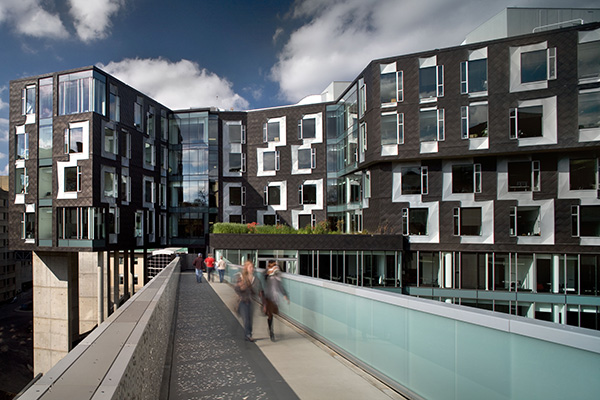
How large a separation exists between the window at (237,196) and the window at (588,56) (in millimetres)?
28637

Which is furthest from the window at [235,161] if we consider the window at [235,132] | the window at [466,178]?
the window at [466,178]

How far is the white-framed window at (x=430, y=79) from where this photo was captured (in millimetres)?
27148

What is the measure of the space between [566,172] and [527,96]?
5.49 m

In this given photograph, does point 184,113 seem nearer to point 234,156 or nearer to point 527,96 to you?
point 234,156

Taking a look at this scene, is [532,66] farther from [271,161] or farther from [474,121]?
[271,161]

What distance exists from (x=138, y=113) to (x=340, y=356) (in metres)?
33.6

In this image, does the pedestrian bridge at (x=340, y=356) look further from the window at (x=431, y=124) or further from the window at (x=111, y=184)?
the window at (x=111, y=184)

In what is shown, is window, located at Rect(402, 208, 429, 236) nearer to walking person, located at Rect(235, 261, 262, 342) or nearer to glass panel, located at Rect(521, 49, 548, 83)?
glass panel, located at Rect(521, 49, 548, 83)

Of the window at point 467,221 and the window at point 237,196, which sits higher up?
the window at point 237,196


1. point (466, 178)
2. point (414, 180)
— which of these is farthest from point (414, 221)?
point (466, 178)

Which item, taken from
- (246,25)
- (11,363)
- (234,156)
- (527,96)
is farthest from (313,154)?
(11,363)

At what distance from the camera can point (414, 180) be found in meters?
27.8

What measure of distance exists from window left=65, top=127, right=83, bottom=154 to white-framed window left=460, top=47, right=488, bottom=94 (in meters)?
27.2

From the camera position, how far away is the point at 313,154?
38094 millimetres
